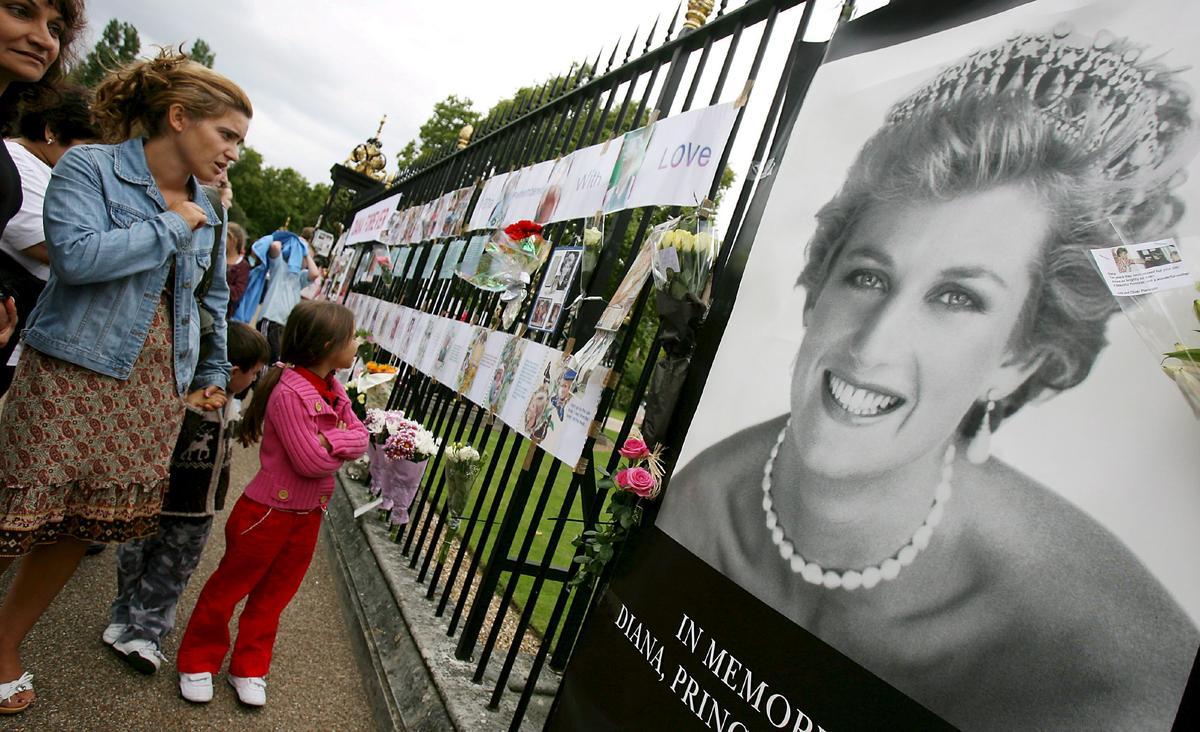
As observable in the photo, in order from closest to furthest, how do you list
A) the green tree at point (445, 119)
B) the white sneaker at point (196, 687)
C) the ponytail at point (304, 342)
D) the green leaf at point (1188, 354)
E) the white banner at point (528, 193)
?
the green leaf at point (1188, 354) → the white sneaker at point (196, 687) → the ponytail at point (304, 342) → the white banner at point (528, 193) → the green tree at point (445, 119)

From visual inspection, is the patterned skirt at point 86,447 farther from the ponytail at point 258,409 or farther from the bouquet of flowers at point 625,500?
the bouquet of flowers at point 625,500

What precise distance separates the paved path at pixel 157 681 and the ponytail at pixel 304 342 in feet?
3.03

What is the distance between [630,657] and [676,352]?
868mm

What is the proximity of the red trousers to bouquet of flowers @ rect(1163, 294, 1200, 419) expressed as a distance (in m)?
2.79

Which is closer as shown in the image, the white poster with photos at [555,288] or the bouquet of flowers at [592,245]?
the bouquet of flowers at [592,245]

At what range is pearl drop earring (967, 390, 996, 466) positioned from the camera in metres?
1.40

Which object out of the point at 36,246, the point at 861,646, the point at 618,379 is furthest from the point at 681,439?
the point at 36,246

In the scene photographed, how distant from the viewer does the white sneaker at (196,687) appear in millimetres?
2721

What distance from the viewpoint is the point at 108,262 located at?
226 cm

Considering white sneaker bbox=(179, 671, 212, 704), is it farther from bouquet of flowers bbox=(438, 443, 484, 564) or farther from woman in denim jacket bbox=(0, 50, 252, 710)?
bouquet of flowers bbox=(438, 443, 484, 564)

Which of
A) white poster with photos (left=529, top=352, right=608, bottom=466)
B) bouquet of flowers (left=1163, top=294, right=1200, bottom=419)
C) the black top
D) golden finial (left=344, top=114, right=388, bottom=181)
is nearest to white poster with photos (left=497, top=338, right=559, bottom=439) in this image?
white poster with photos (left=529, top=352, right=608, bottom=466)

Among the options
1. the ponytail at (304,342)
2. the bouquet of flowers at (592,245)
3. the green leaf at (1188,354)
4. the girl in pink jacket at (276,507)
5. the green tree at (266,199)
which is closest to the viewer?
→ the green leaf at (1188,354)

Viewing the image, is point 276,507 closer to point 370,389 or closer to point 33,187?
point 33,187

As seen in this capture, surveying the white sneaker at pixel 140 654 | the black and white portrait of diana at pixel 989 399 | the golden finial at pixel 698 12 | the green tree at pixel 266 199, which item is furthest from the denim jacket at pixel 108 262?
the green tree at pixel 266 199
